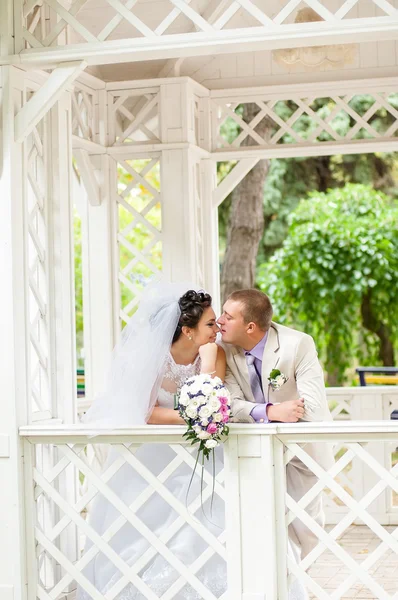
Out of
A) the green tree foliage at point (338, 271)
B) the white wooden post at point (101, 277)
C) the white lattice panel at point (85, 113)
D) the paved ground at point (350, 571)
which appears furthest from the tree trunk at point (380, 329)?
the white lattice panel at point (85, 113)

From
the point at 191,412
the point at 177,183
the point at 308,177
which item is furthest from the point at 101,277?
the point at 308,177

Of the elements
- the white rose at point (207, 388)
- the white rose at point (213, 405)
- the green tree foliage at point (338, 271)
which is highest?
the green tree foliage at point (338, 271)

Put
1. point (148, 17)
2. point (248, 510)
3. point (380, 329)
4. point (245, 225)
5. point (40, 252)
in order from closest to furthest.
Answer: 1. point (248, 510)
2. point (40, 252)
3. point (148, 17)
4. point (245, 225)
5. point (380, 329)

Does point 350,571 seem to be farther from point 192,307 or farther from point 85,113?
point 85,113

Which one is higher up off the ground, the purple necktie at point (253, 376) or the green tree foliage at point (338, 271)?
the green tree foliage at point (338, 271)

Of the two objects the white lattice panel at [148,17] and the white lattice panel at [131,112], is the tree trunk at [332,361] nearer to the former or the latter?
the white lattice panel at [131,112]

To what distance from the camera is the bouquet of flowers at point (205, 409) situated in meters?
4.41

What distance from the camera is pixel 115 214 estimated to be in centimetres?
717

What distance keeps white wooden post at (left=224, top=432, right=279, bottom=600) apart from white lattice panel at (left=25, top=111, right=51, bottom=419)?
1.20 m

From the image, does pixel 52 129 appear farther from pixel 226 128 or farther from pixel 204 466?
pixel 226 128

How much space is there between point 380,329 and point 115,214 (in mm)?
8903

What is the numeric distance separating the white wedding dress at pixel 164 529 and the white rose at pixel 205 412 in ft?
1.20

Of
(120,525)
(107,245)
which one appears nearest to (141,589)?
(120,525)

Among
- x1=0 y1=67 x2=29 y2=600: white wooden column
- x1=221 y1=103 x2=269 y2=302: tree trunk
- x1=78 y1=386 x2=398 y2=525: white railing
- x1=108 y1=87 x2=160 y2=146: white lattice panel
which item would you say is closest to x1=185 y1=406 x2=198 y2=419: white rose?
x1=0 y1=67 x2=29 y2=600: white wooden column
